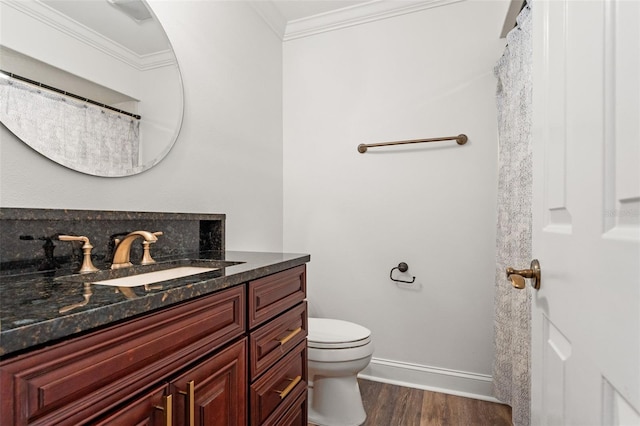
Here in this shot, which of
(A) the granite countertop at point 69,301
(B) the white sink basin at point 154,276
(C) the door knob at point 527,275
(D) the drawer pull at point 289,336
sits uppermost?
(C) the door knob at point 527,275

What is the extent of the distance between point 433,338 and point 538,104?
174 cm

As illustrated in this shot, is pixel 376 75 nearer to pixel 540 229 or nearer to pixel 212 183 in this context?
pixel 212 183

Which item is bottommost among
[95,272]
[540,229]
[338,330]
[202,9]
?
[338,330]

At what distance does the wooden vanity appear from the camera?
562 millimetres

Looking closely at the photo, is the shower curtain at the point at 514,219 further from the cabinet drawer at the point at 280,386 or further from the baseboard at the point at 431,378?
the cabinet drawer at the point at 280,386

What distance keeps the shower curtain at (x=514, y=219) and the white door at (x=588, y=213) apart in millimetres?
834

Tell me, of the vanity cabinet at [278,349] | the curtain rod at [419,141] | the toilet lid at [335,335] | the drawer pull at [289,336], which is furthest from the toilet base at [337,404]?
the curtain rod at [419,141]

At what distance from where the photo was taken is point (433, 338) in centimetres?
220

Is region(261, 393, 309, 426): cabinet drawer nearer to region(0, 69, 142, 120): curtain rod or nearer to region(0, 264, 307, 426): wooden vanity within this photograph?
region(0, 264, 307, 426): wooden vanity

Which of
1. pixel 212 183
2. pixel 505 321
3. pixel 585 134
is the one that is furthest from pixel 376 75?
pixel 585 134

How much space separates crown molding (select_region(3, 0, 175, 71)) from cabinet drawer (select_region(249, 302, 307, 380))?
3.96ft

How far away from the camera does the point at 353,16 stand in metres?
2.38

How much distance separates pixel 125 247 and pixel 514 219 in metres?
1.73

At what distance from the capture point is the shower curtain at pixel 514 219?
156cm
